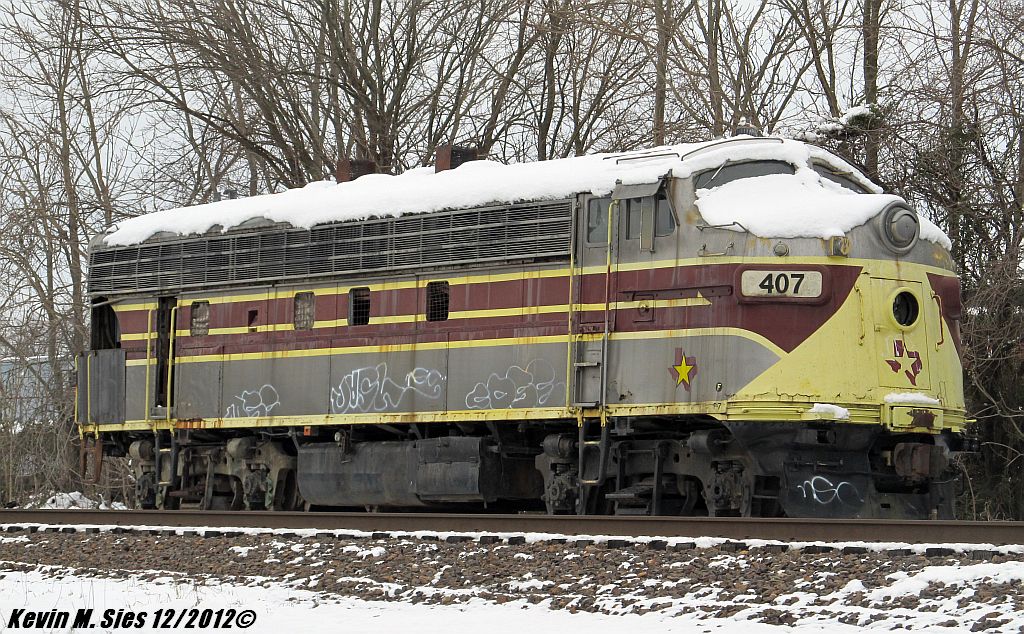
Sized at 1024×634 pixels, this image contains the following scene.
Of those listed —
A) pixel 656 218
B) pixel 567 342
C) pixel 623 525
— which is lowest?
pixel 623 525

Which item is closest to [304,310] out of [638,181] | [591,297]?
[591,297]

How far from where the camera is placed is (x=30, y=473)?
30.1 m

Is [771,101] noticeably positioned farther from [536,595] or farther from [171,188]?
[536,595]

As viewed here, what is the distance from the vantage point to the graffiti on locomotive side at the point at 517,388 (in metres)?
15.0

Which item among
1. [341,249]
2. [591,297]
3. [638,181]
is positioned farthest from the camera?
[341,249]

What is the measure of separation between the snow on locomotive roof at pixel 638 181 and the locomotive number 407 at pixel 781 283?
1.19 ft

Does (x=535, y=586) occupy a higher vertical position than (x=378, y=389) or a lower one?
lower

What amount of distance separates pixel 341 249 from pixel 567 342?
11.2 ft

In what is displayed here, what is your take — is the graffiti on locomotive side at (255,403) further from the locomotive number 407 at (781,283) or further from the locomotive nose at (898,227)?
the locomotive nose at (898,227)

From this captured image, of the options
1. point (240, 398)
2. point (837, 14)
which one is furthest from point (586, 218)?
point (837, 14)

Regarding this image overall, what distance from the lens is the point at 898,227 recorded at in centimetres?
1399

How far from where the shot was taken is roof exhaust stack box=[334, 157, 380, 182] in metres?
19.7

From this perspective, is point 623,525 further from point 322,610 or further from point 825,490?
Result: point 322,610

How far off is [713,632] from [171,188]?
2421 centimetres
